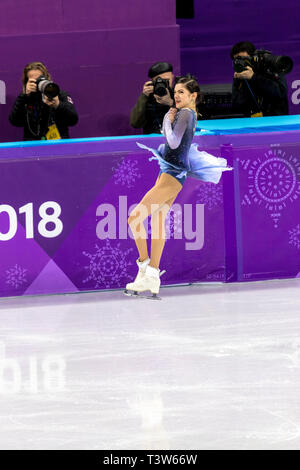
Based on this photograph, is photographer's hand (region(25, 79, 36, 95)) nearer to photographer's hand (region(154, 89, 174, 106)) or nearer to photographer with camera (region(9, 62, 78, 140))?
photographer with camera (region(9, 62, 78, 140))

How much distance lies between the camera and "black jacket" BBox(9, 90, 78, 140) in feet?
29.6

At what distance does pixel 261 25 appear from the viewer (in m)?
12.6

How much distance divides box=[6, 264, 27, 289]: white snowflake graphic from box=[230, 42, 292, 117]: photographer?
255 centimetres

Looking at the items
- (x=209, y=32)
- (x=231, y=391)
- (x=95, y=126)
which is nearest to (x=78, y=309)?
(x=231, y=391)

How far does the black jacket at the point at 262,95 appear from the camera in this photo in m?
9.52

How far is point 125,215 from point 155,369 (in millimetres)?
2294

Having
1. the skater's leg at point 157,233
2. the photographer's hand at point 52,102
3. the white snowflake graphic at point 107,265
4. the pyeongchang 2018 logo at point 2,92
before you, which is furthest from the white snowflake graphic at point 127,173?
the pyeongchang 2018 logo at point 2,92

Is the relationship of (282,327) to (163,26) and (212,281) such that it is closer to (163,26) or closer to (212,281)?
(212,281)

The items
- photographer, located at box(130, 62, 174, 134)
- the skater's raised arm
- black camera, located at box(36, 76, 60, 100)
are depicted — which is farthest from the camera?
photographer, located at box(130, 62, 174, 134)

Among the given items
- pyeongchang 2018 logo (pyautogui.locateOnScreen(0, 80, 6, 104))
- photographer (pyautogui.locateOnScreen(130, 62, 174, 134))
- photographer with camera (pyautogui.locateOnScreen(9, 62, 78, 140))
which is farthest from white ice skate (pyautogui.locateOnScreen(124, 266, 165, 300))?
pyeongchang 2018 logo (pyautogui.locateOnScreen(0, 80, 6, 104))

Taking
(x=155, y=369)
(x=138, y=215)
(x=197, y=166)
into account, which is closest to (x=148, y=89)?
(x=197, y=166)

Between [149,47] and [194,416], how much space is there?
595 centimetres

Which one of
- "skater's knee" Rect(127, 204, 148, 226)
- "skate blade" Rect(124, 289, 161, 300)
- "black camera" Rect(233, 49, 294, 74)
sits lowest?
"skate blade" Rect(124, 289, 161, 300)

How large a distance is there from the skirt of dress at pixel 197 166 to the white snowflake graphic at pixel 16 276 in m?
1.29
